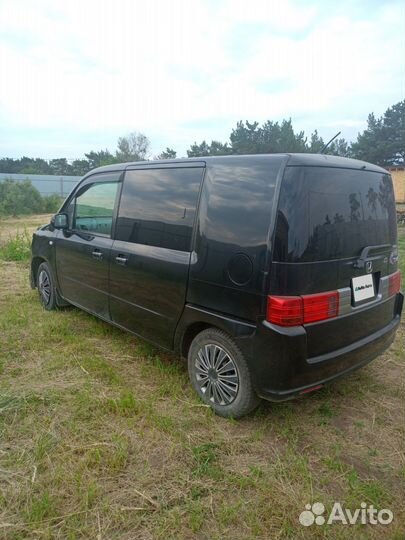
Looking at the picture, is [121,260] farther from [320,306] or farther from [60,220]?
[320,306]

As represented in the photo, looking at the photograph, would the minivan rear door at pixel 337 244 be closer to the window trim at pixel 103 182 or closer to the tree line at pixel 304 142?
the window trim at pixel 103 182

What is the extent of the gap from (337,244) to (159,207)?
135cm

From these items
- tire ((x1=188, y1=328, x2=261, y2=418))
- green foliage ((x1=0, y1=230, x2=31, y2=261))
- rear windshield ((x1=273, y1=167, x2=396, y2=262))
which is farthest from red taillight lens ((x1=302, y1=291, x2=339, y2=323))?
green foliage ((x1=0, y1=230, x2=31, y2=261))

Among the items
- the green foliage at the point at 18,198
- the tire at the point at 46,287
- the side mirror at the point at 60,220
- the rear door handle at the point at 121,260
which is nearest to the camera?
the rear door handle at the point at 121,260

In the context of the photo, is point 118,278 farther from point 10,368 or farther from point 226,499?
point 226,499

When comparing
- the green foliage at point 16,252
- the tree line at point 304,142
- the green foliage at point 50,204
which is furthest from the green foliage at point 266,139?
the green foliage at point 16,252

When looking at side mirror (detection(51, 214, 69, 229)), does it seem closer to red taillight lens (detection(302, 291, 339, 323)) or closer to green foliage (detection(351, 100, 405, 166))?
red taillight lens (detection(302, 291, 339, 323))

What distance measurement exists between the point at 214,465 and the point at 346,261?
4.69 ft

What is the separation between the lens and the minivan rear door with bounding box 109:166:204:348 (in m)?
2.56

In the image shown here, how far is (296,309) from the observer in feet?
6.54

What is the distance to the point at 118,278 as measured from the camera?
3.13 meters

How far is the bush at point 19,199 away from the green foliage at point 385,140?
97.4 feet

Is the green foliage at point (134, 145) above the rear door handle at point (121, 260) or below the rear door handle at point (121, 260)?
above

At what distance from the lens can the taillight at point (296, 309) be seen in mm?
1983
